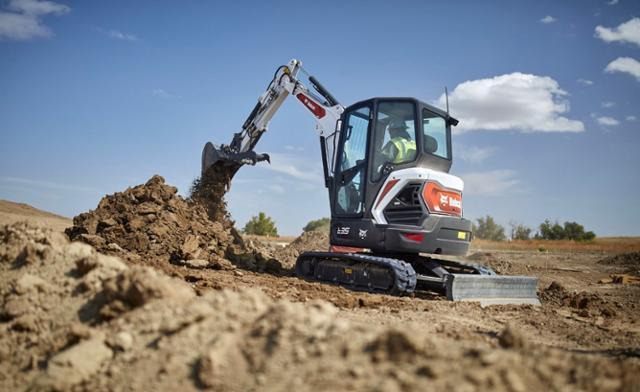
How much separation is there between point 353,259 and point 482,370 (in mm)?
5807

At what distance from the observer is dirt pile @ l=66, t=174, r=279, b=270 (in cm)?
891

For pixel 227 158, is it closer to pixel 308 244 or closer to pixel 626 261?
pixel 308 244

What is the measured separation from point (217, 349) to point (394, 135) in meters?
5.98

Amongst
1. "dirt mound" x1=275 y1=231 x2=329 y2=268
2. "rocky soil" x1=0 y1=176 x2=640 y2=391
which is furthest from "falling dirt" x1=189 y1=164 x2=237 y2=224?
"rocky soil" x1=0 y1=176 x2=640 y2=391

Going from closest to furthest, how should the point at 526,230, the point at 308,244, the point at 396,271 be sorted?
the point at 396,271 → the point at 308,244 → the point at 526,230

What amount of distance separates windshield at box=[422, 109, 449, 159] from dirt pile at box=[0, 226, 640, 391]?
5.20 meters

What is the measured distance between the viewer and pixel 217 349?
2725mm

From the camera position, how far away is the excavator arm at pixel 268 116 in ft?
32.9

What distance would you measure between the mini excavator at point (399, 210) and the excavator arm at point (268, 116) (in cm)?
111

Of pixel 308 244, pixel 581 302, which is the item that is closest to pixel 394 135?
Answer: pixel 581 302

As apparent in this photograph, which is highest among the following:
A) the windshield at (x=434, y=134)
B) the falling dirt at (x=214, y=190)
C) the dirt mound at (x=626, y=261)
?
the windshield at (x=434, y=134)

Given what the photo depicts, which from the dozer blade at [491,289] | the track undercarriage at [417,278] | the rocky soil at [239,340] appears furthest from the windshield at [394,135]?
the rocky soil at [239,340]

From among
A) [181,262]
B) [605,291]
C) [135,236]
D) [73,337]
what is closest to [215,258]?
[181,262]

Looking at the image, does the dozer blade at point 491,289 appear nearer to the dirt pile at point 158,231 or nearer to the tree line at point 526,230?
the dirt pile at point 158,231
